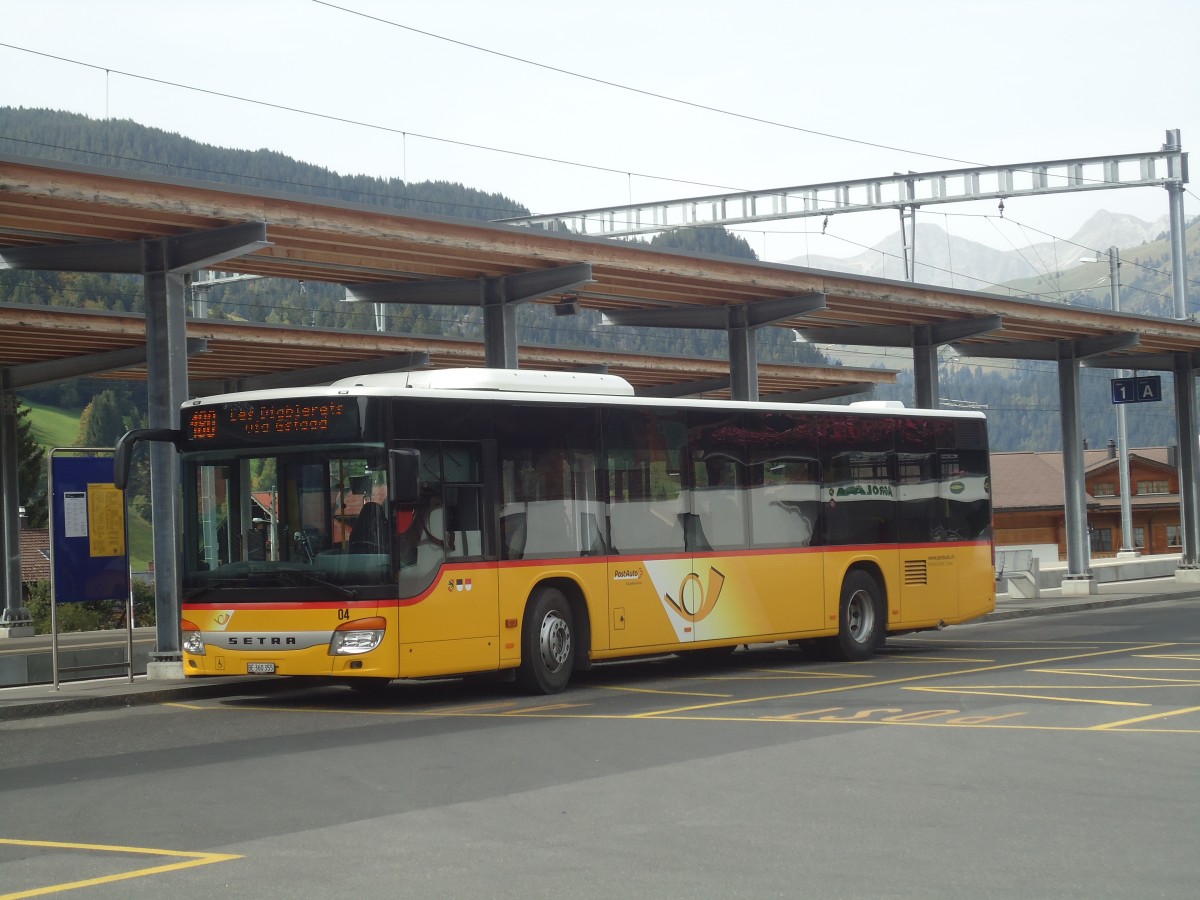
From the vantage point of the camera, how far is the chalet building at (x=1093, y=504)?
8788cm

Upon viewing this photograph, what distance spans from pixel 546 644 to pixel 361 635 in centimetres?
221

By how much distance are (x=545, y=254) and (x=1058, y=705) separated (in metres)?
10.1

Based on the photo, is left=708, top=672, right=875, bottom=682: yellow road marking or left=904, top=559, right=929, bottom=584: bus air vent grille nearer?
left=708, top=672, right=875, bottom=682: yellow road marking

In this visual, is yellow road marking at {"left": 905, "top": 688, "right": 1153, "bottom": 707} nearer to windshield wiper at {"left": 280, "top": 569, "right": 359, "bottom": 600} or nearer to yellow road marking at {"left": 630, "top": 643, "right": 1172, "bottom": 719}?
yellow road marking at {"left": 630, "top": 643, "right": 1172, "bottom": 719}

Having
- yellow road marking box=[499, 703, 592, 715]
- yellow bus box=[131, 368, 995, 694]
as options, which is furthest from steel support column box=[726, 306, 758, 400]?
yellow road marking box=[499, 703, 592, 715]

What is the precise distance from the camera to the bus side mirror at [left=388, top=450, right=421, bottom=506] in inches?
555

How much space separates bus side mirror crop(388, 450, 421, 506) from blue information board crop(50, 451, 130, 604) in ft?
13.4

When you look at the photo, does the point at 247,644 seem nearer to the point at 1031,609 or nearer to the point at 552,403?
the point at 552,403

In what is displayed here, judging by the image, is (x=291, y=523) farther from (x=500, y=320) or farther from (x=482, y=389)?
(x=500, y=320)

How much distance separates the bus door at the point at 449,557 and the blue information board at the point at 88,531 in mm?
4062

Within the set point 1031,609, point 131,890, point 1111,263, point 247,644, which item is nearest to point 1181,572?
point 1031,609

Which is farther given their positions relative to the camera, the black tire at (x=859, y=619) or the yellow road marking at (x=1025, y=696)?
the black tire at (x=859, y=619)

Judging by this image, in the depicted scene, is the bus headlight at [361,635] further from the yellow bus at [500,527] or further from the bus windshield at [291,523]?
the bus windshield at [291,523]

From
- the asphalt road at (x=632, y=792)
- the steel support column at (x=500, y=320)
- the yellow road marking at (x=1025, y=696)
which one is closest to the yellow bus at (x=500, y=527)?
the asphalt road at (x=632, y=792)
